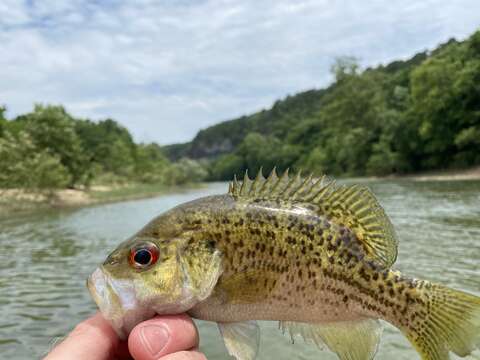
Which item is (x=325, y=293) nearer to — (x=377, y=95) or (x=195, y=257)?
(x=195, y=257)

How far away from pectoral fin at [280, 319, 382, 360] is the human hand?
67cm

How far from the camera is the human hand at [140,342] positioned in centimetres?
209

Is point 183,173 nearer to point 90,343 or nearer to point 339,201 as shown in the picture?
point 339,201

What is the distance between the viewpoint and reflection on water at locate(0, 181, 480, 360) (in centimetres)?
732

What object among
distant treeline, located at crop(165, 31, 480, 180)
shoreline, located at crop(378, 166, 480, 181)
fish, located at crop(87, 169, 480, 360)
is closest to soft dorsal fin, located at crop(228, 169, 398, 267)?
fish, located at crop(87, 169, 480, 360)

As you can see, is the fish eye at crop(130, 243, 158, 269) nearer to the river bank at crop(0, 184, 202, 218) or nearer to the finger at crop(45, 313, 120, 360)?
the finger at crop(45, 313, 120, 360)

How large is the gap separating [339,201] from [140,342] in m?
1.36

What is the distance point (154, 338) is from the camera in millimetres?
2096

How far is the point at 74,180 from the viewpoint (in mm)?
61062

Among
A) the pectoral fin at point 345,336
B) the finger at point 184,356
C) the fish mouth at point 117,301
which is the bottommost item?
the pectoral fin at point 345,336

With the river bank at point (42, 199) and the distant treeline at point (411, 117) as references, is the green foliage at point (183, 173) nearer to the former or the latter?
the distant treeline at point (411, 117)

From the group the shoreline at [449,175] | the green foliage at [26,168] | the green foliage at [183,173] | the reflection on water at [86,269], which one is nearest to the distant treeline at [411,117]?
the shoreline at [449,175]

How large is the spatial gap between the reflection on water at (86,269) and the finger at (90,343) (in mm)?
1865

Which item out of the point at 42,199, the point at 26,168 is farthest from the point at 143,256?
the point at 42,199
